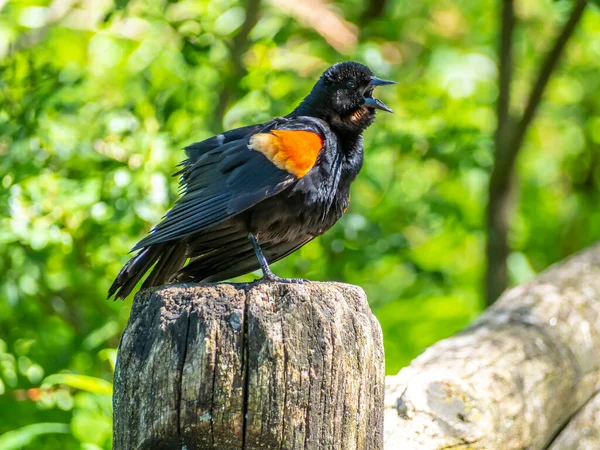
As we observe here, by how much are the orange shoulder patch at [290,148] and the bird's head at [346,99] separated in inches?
14.3

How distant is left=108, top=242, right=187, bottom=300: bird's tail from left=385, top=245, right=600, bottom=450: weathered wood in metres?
0.83

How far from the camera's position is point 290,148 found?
2.55 meters

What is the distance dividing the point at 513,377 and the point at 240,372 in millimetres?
1227

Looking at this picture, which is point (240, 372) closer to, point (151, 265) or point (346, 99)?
point (151, 265)

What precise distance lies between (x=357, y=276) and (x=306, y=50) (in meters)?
1.87

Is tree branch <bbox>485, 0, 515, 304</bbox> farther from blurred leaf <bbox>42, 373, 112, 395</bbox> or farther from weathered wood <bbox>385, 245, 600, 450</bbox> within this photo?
blurred leaf <bbox>42, 373, 112, 395</bbox>

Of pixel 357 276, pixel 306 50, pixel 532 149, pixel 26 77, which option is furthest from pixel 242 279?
pixel 532 149

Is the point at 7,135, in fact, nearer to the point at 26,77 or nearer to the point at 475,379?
the point at 26,77

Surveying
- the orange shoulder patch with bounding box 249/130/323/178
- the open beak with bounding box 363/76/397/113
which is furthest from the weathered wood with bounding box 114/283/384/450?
the open beak with bounding box 363/76/397/113

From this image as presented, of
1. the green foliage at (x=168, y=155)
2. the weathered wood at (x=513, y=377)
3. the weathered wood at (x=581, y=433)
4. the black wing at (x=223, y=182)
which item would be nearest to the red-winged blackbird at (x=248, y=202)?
the black wing at (x=223, y=182)

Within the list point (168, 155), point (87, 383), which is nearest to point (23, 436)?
point (87, 383)

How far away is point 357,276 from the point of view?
15.9ft

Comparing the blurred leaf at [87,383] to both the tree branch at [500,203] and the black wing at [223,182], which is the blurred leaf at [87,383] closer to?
the black wing at [223,182]

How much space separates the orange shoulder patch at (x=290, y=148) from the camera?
252 cm
